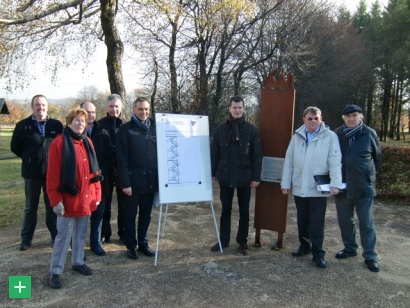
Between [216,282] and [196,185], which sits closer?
[216,282]

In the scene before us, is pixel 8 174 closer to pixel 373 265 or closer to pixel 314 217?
pixel 314 217

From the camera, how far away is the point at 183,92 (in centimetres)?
1194

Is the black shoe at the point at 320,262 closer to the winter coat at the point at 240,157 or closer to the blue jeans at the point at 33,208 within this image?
the winter coat at the point at 240,157

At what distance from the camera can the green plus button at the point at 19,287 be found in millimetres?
3303

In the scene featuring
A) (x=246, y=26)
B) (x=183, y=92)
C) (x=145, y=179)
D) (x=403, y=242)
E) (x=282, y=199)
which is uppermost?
(x=246, y=26)

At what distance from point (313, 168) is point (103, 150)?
2570 mm

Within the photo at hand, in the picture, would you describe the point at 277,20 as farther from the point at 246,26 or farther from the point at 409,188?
the point at 409,188

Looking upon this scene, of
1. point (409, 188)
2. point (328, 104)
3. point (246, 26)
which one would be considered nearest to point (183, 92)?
point (246, 26)

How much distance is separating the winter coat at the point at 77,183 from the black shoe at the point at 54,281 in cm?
66

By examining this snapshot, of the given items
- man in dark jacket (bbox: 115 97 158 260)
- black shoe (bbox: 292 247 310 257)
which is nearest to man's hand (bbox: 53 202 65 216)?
man in dark jacket (bbox: 115 97 158 260)

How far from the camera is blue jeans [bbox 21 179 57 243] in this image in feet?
14.3

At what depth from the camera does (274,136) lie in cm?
452

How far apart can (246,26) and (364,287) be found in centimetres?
1449

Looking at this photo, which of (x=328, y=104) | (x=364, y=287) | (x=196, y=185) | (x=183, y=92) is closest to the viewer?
(x=364, y=287)
